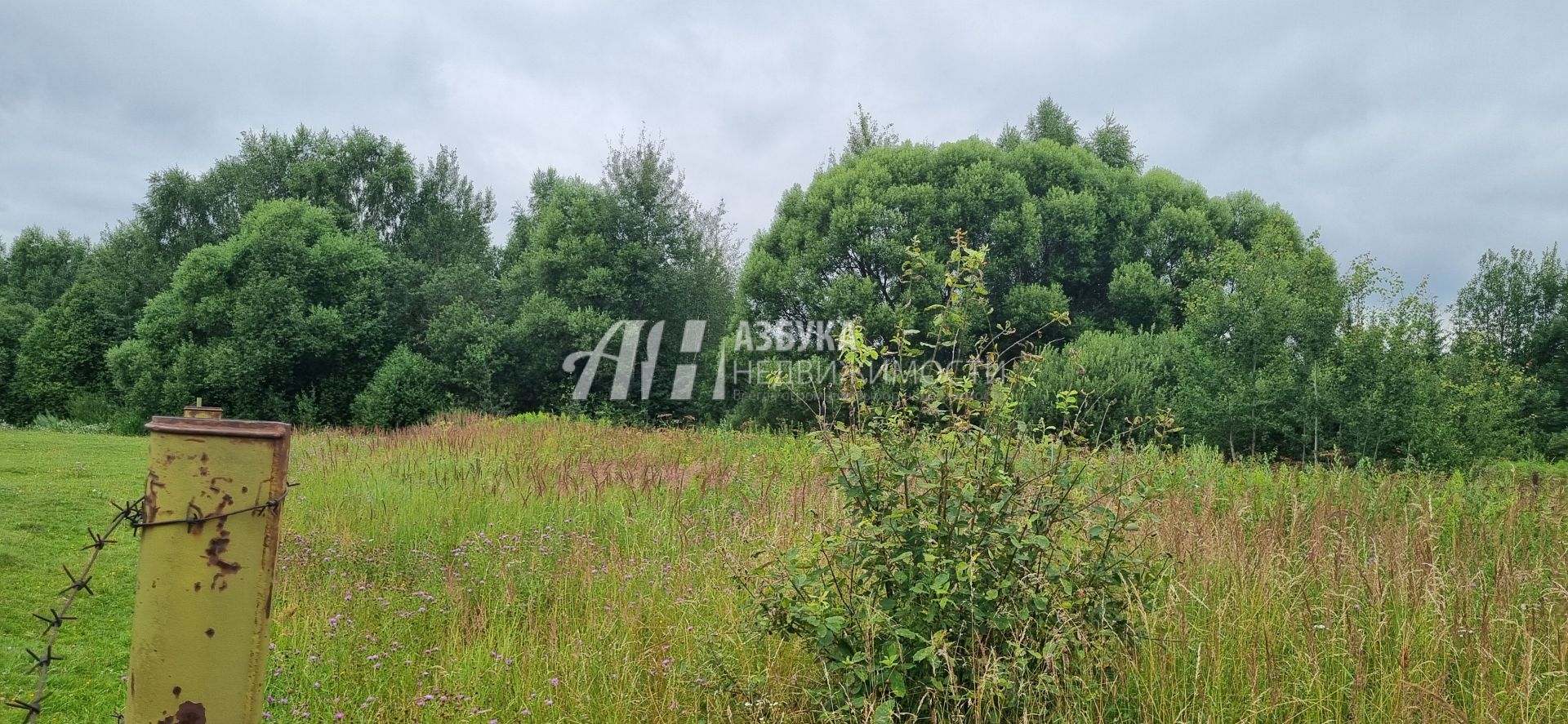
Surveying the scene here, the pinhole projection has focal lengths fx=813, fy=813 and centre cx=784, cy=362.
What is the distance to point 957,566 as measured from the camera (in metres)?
2.42

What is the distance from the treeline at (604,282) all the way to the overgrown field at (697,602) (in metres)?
8.69

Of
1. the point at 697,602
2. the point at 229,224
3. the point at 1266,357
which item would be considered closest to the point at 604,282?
the point at 229,224

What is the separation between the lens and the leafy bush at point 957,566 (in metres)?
2.54

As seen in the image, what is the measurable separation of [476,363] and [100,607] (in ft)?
62.3

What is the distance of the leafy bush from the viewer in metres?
2.54

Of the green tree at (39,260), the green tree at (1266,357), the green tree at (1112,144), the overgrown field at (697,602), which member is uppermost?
the green tree at (1112,144)

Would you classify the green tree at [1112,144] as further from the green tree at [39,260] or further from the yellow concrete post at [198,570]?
the green tree at [39,260]

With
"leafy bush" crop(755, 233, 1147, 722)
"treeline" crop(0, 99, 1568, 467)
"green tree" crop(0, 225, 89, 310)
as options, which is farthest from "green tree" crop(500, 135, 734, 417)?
"green tree" crop(0, 225, 89, 310)

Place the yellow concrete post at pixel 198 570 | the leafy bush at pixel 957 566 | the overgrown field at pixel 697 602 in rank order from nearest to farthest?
the yellow concrete post at pixel 198 570, the leafy bush at pixel 957 566, the overgrown field at pixel 697 602

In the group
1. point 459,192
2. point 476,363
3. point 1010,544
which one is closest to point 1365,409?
point 1010,544

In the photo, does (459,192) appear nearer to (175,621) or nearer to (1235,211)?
(1235,211)

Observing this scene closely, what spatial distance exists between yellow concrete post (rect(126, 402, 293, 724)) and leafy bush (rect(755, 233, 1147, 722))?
1525mm

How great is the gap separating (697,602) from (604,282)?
70.9 ft

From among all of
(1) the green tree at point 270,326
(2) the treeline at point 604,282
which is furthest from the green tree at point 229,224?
(1) the green tree at point 270,326
